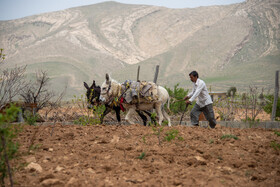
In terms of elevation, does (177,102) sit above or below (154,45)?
below

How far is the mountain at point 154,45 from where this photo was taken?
63.4 meters

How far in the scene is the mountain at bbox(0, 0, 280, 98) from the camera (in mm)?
63406

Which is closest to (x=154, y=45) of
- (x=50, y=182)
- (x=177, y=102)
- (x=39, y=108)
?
(x=177, y=102)

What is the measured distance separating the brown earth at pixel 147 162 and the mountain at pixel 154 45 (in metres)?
44.2

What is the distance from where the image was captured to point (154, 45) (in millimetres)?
95562

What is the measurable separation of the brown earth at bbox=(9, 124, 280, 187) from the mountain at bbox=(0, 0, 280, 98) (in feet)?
145

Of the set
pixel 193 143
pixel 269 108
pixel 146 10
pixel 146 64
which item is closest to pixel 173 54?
pixel 146 64

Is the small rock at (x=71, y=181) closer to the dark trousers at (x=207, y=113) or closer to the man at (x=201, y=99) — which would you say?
the man at (x=201, y=99)

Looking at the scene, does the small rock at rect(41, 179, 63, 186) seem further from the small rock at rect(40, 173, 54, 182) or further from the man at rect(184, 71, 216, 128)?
the man at rect(184, 71, 216, 128)

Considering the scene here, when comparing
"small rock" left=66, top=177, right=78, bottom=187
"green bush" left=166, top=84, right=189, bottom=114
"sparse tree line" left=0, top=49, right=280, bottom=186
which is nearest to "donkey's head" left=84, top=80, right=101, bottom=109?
"sparse tree line" left=0, top=49, right=280, bottom=186

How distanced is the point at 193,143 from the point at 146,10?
118 meters

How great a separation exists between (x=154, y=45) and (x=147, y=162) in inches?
3666

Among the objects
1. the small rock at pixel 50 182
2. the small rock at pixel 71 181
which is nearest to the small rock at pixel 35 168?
the small rock at pixel 50 182

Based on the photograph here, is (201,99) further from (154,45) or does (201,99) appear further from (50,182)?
(154,45)
